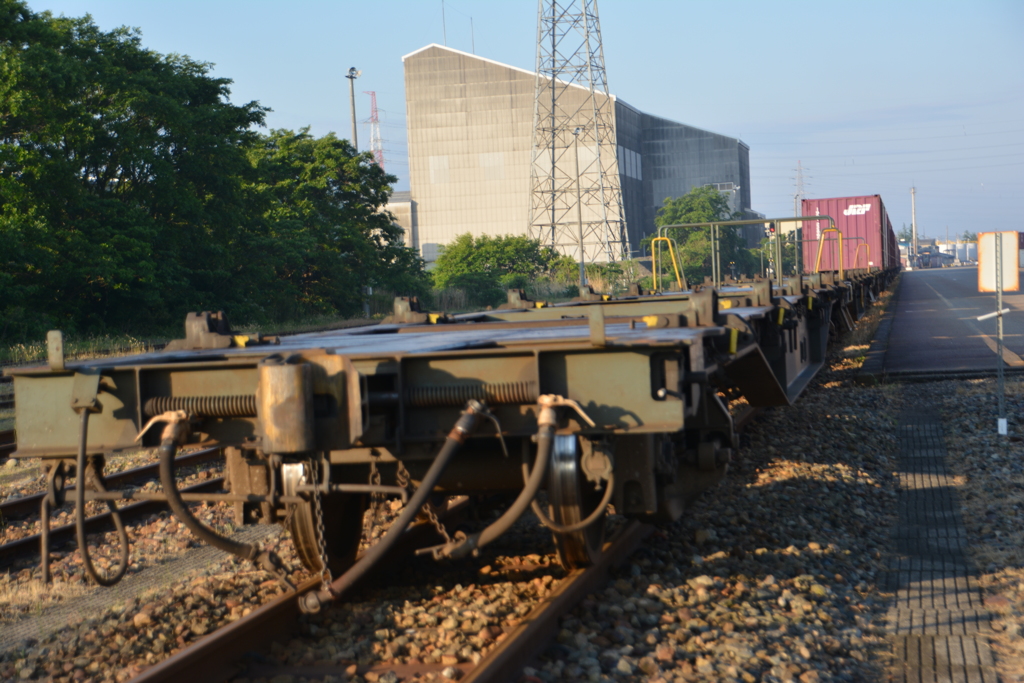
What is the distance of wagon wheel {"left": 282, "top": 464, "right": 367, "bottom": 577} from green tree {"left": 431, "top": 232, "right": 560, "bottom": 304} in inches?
1460

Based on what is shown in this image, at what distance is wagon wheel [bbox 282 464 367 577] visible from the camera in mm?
4807

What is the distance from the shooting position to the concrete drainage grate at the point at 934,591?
418 cm

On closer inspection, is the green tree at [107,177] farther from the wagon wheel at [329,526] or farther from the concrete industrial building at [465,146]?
the concrete industrial building at [465,146]

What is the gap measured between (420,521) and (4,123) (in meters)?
19.7

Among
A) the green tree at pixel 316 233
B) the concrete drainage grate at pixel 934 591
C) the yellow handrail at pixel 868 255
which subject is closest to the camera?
the concrete drainage grate at pixel 934 591

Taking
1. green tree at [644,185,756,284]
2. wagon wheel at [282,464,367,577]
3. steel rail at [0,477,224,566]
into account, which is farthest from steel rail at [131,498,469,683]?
green tree at [644,185,756,284]

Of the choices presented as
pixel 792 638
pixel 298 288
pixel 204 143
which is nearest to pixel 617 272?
pixel 298 288

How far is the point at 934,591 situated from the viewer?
5.22 meters

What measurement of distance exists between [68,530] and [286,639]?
2.92 meters

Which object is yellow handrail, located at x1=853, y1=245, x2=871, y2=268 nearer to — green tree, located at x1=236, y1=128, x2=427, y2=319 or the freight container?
the freight container

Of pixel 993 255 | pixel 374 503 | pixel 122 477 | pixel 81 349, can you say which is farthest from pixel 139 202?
pixel 374 503

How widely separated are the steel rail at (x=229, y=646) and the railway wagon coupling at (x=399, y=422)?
0.34m

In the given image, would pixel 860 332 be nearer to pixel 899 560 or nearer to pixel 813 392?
pixel 813 392

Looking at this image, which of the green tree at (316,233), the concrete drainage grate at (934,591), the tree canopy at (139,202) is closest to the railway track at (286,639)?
the concrete drainage grate at (934,591)
